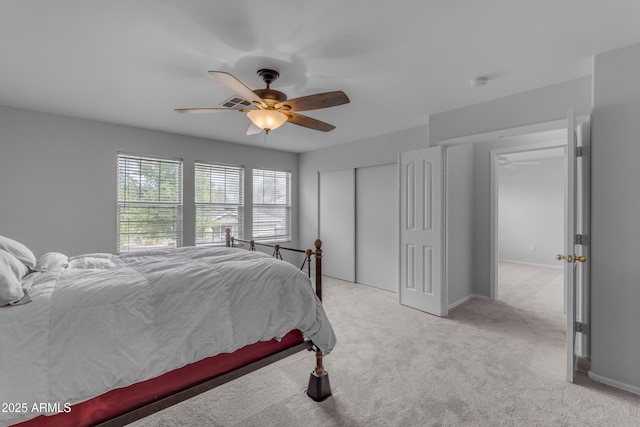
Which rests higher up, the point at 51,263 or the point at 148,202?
the point at 148,202

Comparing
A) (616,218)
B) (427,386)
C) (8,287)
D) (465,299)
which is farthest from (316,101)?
(465,299)

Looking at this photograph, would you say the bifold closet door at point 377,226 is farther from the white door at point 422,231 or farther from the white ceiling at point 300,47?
the white ceiling at point 300,47

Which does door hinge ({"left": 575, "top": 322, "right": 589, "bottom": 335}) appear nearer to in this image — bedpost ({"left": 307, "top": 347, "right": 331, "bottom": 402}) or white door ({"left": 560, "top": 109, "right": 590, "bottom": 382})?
white door ({"left": 560, "top": 109, "right": 590, "bottom": 382})

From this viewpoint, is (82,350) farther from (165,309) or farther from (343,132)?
(343,132)

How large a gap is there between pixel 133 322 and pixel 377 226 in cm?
392

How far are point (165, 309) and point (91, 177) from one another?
3213 millimetres

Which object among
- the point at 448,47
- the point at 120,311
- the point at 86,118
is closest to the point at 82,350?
the point at 120,311

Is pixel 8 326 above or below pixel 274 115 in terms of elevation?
below

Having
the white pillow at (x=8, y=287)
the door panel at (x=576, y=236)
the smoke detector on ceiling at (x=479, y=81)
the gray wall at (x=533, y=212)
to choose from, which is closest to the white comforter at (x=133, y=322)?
the white pillow at (x=8, y=287)

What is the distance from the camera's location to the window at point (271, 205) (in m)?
5.53

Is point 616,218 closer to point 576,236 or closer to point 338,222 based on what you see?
point 576,236

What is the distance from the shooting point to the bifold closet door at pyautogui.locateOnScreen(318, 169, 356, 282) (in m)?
5.28

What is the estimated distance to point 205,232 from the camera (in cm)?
484

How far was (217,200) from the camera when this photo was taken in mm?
4996
